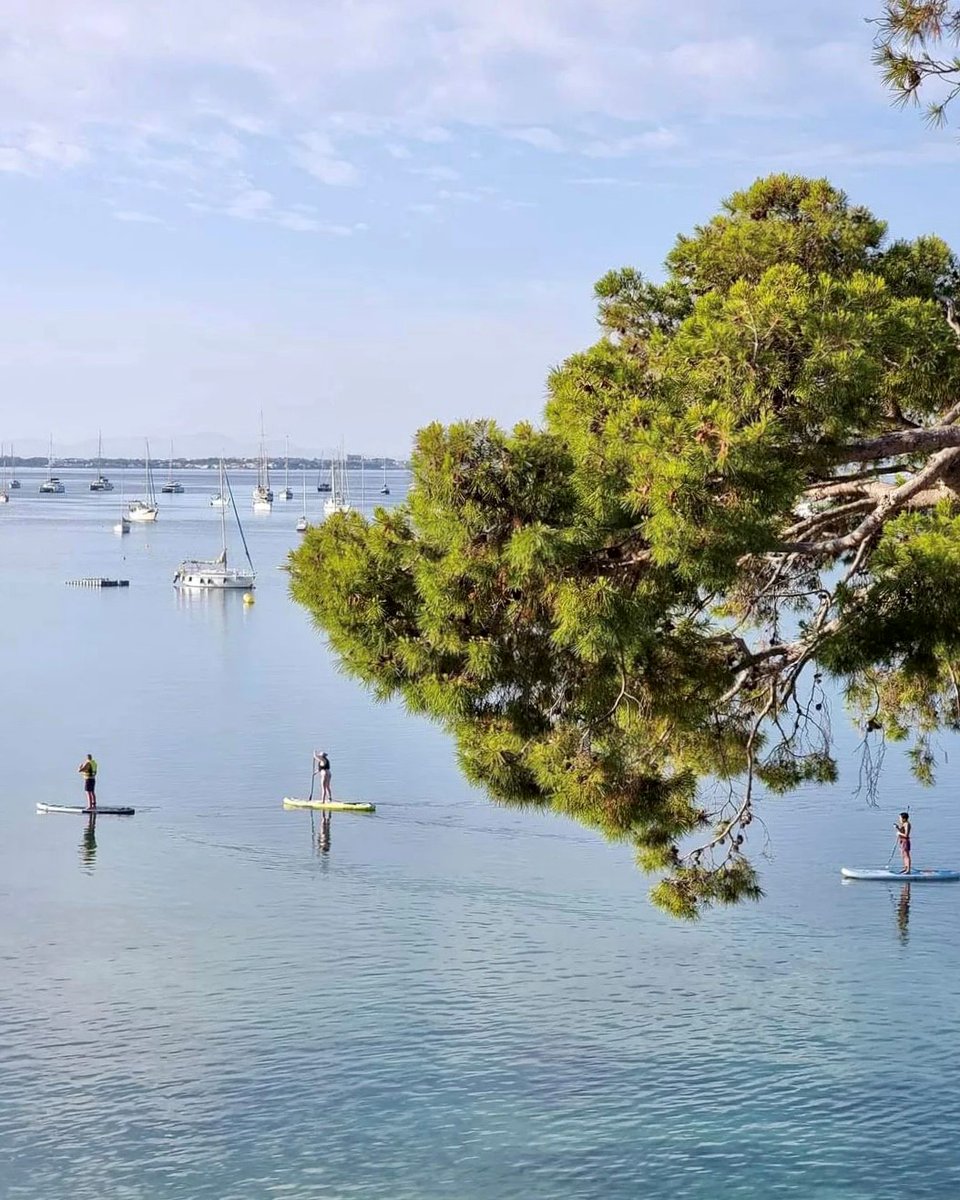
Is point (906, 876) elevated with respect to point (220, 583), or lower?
lower

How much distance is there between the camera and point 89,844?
34062 mm

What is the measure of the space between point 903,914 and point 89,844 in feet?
57.5

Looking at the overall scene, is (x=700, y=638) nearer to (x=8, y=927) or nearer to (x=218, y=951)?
(x=218, y=951)

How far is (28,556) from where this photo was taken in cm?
10831

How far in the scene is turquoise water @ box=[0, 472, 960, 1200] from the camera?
19688mm

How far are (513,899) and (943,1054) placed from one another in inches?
374

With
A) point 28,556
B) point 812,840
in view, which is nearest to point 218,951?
point 812,840

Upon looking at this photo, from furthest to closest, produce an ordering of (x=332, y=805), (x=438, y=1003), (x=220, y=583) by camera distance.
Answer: (x=220, y=583), (x=332, y=805), (x=438, y=1003)

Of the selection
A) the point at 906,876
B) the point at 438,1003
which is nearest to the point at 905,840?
the point at 906,876

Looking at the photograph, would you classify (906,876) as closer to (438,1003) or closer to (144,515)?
(438,1003)

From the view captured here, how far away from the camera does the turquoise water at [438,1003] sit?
19.7 m

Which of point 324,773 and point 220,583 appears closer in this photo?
point 324,773

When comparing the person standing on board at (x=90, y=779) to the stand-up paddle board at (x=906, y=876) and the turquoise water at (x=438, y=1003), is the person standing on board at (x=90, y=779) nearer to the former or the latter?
the turquoise water at (x=438, y=1003)

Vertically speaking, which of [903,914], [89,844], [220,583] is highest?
[220,583]
